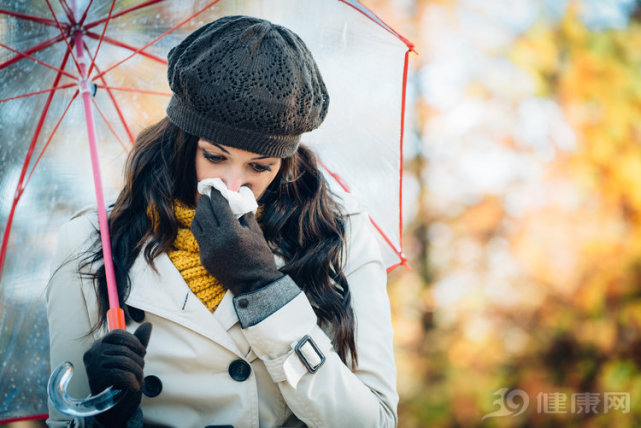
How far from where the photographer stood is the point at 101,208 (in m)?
1.78

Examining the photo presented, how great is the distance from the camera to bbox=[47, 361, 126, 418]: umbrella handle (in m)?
1.44

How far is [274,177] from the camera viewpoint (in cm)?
200

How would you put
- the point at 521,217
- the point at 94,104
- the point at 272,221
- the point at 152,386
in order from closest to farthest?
the point at 152,386 → the point at 272,221 → the point at 94,104 → the point at 521,217

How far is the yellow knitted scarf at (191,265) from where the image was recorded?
1842 millimetres

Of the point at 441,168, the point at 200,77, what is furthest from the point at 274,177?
the point at 441,168

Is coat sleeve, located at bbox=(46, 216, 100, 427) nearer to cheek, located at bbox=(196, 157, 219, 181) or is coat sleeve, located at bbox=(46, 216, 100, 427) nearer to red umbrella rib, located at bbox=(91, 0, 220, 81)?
cheek, located at bbox=(196, 157, 219, 181)

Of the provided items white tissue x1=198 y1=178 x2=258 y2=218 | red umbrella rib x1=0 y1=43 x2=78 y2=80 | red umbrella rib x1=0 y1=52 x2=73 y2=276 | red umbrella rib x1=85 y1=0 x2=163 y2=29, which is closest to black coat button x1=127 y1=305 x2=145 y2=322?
white tissue x1=198 y1=178 x2=258 y2=218

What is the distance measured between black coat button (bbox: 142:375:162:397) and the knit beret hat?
74 centimetres

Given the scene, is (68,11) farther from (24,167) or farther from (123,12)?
(24,167)

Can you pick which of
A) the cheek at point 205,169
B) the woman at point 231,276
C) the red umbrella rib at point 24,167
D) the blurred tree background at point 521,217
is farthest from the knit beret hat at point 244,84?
the blurred tree background at point 521,217

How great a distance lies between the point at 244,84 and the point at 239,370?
0.84 m

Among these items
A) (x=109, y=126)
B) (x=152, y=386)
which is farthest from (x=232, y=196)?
(x=109, y=126)

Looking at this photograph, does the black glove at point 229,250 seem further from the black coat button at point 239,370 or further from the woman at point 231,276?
the black coat button at point 239,370

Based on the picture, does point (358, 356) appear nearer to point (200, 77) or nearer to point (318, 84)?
point (318, 84)
